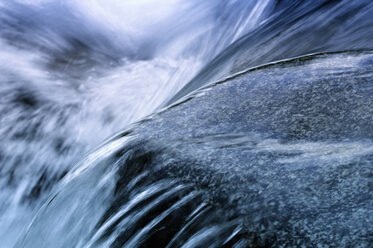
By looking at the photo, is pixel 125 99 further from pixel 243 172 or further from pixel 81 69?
pixel 243 172

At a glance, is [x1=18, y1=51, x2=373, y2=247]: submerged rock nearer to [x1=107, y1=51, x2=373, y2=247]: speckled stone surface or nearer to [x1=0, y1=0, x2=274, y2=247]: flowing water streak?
[x1=107, y1=51, x2=373, y2=247]: speckled stone surface

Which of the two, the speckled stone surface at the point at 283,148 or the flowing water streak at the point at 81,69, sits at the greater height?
the flowing water streak at the point at 81,69

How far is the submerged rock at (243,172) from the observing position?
1.19 metres

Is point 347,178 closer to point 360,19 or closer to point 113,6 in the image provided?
point 360,19

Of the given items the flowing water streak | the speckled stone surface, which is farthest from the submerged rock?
the flowing water streak

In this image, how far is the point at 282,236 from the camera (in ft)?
3.73

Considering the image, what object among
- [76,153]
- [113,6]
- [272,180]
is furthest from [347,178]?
[113,6]

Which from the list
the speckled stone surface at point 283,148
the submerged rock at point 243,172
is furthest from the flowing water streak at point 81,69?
the speckled stone surface at point 283,148

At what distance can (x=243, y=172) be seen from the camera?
1.41 metres

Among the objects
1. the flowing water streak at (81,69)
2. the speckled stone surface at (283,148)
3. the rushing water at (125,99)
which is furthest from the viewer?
the flowing water streak at (81,69)

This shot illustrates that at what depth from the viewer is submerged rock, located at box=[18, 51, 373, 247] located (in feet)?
3.92

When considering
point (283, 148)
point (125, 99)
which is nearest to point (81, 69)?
point (125, 99)

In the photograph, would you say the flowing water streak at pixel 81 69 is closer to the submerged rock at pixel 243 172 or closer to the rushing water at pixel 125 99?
the rushing water at pixel 125 99

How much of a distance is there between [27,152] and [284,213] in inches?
92.2
